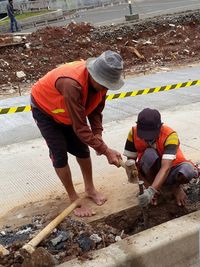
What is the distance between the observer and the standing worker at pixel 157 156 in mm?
3953

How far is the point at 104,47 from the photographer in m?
15.3

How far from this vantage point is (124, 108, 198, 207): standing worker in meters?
3.95

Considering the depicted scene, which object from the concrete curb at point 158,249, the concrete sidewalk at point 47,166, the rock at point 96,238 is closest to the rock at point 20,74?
the concrete sidewalk at point 47,166

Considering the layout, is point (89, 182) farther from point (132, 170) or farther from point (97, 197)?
point (132, 170)

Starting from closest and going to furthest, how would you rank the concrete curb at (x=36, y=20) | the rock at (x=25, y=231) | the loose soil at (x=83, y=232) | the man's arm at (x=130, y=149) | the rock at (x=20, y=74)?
the loose soil at (x=83, y=232) < the rock at (x=25, y=231) < the man's arm at (x=130, y=149) < the rock at (x=20, y=74) < the concrete curb at (x=36, y=20)

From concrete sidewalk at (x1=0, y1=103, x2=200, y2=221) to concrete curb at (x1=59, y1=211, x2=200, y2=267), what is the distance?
983mm

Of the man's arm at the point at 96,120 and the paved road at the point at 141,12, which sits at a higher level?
the man's arm at the point at 96,120

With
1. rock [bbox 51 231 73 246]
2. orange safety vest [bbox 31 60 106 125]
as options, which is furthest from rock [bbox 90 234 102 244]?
orange safety vest [bbox 31 60 106 125]

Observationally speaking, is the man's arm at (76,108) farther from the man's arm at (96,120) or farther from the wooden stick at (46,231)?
the wooden stick at (46,231)

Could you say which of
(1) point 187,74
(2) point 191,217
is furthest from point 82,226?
(1) point 187,74

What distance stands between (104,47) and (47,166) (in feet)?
33.5

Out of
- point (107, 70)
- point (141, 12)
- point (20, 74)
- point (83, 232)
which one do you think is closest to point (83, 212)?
point (83, 232)

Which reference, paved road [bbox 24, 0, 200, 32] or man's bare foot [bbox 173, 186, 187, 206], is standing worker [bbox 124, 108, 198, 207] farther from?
paved road [bbox 24, 0, 200, 32]

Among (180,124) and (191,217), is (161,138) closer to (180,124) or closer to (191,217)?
(191,217)
